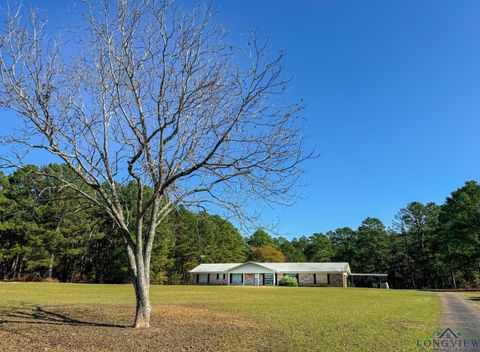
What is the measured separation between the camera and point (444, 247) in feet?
201

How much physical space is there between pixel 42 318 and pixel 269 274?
52354 millimetres

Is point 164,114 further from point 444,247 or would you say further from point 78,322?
point 444,247

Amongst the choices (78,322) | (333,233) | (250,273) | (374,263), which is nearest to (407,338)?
(78,322)

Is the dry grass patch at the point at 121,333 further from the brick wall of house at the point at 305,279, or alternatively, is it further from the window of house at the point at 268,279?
the window of house at the point at 268,279

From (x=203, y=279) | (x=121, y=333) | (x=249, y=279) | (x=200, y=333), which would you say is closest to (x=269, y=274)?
(x=249, y=279)

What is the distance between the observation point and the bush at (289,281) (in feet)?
187

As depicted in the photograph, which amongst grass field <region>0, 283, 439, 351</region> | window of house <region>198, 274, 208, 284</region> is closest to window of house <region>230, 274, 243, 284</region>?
window of house <region>198, 274, 208, 284</region>

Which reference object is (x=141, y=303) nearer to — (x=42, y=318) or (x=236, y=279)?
(x=42, y=318)

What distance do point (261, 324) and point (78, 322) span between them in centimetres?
545

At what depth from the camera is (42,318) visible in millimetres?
11000

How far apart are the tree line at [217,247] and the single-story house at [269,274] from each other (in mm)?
4417

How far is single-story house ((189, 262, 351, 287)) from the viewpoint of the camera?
2287 inches

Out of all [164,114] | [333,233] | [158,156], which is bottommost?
[158,156]

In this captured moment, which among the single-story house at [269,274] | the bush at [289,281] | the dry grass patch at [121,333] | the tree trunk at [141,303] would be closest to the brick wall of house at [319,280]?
the single-story house at [269,274]
